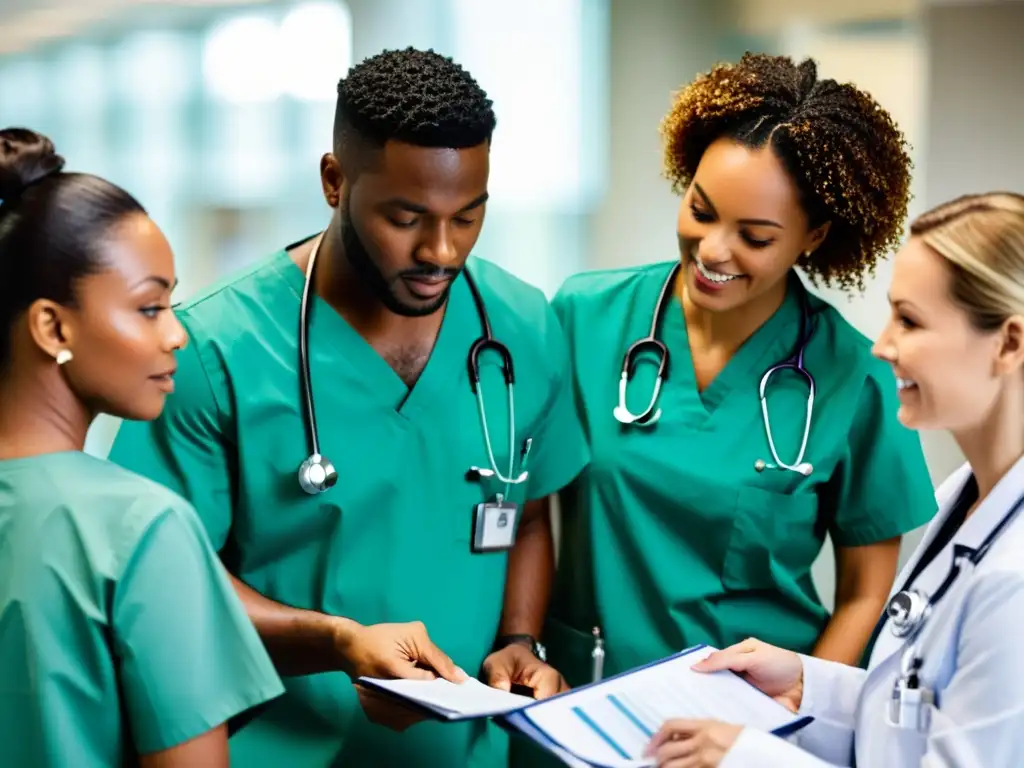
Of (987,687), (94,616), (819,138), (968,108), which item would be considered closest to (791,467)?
(819,138)

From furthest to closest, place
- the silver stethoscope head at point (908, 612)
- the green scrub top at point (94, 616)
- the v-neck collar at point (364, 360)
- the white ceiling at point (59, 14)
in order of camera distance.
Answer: the white ceiling at point (59, 14) < the v-neck collar at point (364, 360) < the silver stethoscope head at point (908, 612) < the green scrub top at point (94, 616)

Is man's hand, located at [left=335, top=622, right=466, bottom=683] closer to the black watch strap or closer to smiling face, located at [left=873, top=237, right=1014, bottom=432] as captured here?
the black watch strap

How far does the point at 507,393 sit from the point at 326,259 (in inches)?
11.5

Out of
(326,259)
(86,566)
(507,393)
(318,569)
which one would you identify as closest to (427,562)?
(318,569)

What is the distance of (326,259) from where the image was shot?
1515 mm

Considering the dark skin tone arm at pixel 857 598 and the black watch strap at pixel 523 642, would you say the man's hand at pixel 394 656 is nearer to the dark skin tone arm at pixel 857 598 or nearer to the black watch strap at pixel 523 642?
the black watch strap at pixel 523 642

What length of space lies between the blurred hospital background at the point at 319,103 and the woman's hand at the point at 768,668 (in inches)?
50.8

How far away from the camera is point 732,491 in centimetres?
168

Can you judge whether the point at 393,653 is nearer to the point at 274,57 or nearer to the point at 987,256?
the point at 987,256

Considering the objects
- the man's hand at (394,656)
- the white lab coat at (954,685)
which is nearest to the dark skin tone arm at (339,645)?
the man's hand at (394,656)

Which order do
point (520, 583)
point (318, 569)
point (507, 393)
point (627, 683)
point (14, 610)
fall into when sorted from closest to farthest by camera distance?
point (14, 610), point (627, 683), point (318, 569), point (507, 393), point (520, 583)

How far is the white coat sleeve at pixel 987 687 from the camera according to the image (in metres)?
1.11

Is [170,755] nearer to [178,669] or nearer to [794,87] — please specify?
[178,669]

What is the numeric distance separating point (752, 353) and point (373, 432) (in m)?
0.57
